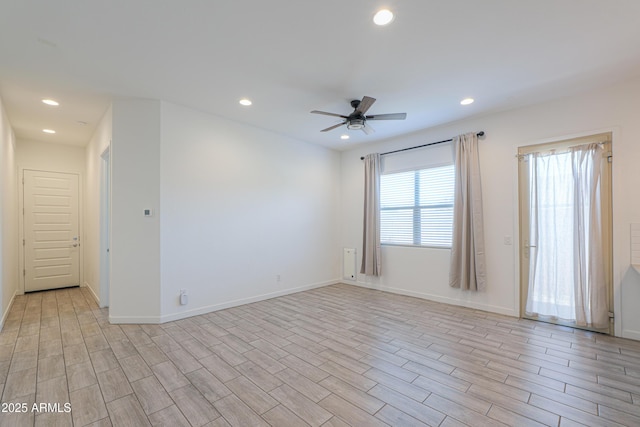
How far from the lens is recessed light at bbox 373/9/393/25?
86.2 inches

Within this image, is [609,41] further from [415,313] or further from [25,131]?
[25,131]

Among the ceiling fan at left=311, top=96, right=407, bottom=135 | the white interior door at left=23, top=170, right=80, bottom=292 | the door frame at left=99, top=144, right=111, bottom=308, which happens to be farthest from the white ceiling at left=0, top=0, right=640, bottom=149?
the white interior door at left=23, top=170, right=80, bottom=292

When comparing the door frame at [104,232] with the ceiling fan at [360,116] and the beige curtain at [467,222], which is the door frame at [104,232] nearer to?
the ceiling fan at [360,116]

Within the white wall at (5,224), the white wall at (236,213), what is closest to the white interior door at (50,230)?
the white wall at (5,224)

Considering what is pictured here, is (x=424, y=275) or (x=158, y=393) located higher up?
(x=424, y=275)

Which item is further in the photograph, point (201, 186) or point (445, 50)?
point (201, 186)

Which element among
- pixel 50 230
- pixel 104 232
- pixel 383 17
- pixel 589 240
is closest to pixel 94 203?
pixel 104 232

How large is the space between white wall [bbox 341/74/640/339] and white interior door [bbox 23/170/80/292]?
19.5 feet

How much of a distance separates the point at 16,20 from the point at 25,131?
3889 millimetres

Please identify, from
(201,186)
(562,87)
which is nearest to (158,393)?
(201,186)

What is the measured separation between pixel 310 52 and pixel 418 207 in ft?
11.2

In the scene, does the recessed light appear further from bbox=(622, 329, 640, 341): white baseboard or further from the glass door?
bbox=(622, 329, 640, 341): white baseboard

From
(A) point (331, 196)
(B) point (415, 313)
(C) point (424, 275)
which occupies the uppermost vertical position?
(A) point (331, 196)

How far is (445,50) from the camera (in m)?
2.68
